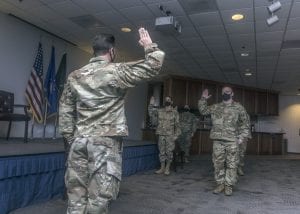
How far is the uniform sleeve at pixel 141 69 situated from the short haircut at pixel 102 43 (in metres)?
0.18

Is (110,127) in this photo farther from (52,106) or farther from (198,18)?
(52,106)

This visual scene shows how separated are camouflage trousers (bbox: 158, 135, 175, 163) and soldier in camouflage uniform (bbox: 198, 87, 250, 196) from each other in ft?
5.53

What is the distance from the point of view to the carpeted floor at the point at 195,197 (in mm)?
3402

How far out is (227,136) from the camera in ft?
13.7

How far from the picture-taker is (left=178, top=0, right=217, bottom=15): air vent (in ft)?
16.0

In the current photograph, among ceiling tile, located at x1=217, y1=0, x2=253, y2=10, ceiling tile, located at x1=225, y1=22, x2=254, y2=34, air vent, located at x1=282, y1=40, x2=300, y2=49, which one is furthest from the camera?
air vent, located at x1=282, y1=40, x2=300, y2=49

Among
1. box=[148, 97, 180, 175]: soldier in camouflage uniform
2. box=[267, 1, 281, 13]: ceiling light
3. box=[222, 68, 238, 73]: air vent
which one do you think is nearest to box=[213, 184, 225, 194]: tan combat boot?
box=[148, 97, 180, 175]: soldier in camouflage uniform

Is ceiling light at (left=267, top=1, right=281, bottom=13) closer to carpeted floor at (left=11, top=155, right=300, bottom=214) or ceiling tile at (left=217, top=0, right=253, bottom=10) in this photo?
ceiling tile at (left=217, top=0, right=253, bottom=10)

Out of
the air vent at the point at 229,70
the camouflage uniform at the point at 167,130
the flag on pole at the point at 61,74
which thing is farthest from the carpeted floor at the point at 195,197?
the air vent at the point at 229,70

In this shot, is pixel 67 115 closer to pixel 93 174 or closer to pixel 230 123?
pixel 93 174

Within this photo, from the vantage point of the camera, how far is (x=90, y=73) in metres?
1.90

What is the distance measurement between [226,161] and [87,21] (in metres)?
3.95

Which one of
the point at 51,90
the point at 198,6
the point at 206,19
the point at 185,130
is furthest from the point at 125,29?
the point at 185,130

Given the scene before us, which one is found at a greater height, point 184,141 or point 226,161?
point 184,141
